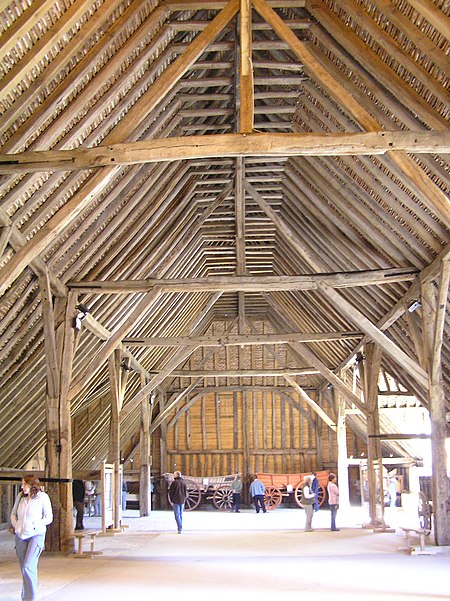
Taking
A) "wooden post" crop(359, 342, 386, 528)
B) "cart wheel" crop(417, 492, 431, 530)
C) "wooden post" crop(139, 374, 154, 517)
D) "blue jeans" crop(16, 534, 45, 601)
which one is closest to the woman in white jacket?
"blue jeans" crop(16, 534, 45, 601)

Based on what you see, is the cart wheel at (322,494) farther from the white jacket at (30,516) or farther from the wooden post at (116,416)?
the white jacket at (30,516)

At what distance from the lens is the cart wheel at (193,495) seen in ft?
66.3

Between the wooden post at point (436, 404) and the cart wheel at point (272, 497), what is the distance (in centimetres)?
990

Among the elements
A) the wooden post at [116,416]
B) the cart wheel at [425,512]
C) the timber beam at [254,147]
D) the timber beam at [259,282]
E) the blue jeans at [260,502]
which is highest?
the timber beam at [254,147]

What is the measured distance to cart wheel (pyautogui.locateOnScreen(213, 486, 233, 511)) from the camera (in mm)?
20281

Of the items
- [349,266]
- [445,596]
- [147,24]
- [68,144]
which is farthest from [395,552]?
[147,24]

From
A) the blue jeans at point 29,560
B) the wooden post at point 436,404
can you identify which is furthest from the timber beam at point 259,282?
the blue jeans at point 29,560

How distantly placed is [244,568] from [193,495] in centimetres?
1208

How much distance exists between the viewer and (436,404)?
1067 centimetres

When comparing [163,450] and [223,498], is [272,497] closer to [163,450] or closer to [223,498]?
[223,498]

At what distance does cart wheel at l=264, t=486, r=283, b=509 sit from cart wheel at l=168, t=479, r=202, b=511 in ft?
6.02

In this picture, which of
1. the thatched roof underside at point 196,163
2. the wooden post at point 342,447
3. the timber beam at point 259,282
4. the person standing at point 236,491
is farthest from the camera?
the person standing at point 236,491

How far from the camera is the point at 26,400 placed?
40.0 ft

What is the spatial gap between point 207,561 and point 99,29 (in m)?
6.34
